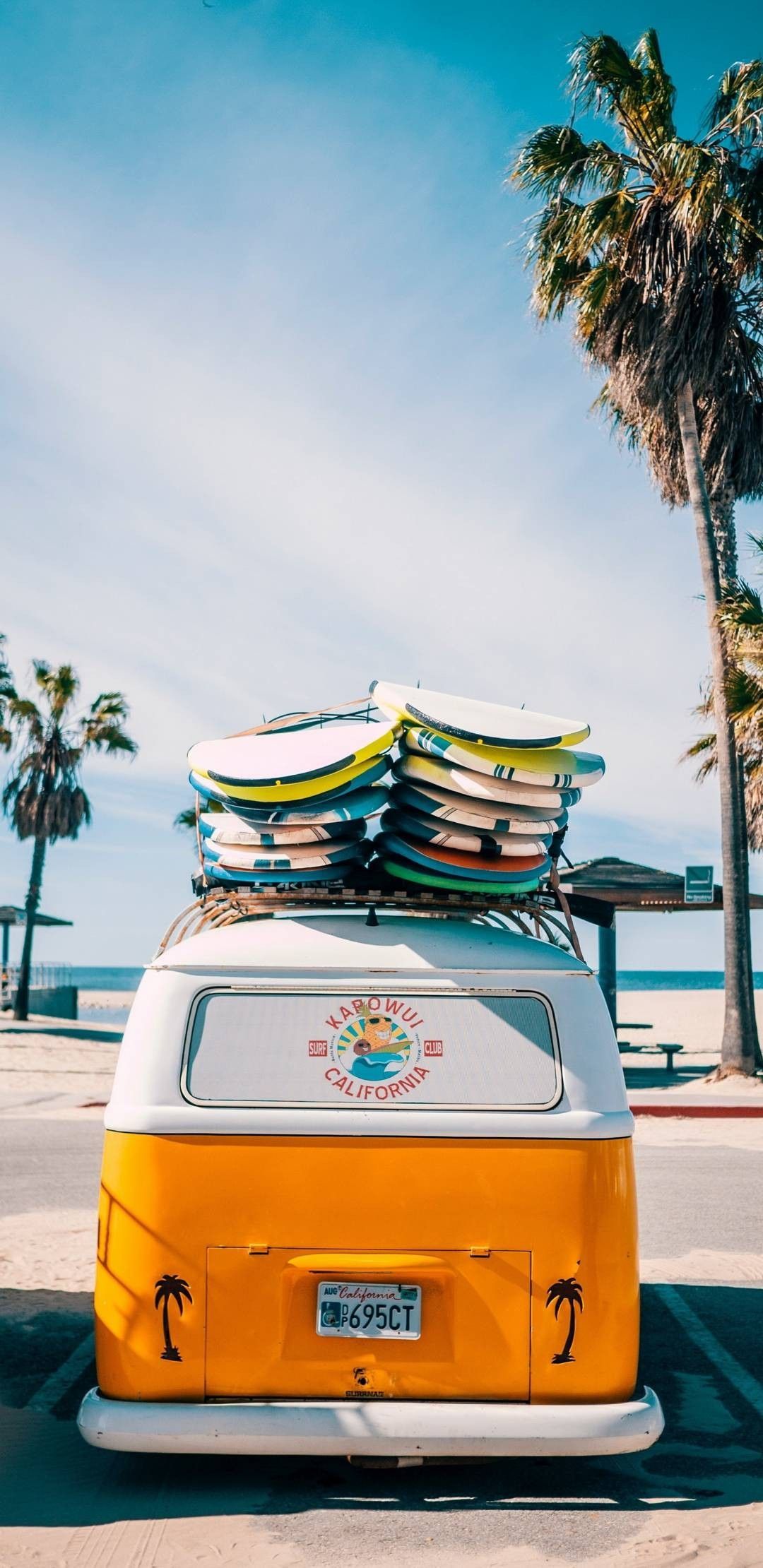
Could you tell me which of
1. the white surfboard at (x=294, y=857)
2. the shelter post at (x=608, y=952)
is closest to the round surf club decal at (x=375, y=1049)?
the white surfboard at (x=294, y=857)

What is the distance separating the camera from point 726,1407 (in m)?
5.33

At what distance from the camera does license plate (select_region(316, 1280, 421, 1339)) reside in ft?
12.5

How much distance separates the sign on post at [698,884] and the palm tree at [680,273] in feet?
2.17

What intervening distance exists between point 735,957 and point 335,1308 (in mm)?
16055

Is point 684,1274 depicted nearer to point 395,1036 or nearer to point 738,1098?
point 395,1036

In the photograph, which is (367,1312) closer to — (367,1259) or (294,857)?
(367,1259)

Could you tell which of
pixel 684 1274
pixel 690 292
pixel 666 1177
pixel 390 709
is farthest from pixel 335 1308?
pixel 690 292

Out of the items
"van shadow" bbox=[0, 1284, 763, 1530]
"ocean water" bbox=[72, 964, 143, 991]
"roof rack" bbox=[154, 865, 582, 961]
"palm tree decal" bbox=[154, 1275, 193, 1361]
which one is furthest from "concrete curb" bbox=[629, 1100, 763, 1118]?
"ocean water" bbox=[72, 964, 143, 991]

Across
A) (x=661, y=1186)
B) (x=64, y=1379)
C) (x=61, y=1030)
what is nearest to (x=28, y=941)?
(x=61, y=1030)

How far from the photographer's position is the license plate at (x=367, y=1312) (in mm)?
3812

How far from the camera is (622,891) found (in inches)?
800

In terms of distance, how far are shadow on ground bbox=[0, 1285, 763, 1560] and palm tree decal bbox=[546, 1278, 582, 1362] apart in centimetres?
56

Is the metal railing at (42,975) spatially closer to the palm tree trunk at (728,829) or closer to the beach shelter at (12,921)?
the beach shelter at (12,921)

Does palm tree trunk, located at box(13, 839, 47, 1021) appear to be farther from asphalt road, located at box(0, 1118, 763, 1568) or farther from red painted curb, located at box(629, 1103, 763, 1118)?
asphalt road, located at box(0, 1118, 763, 1568)
